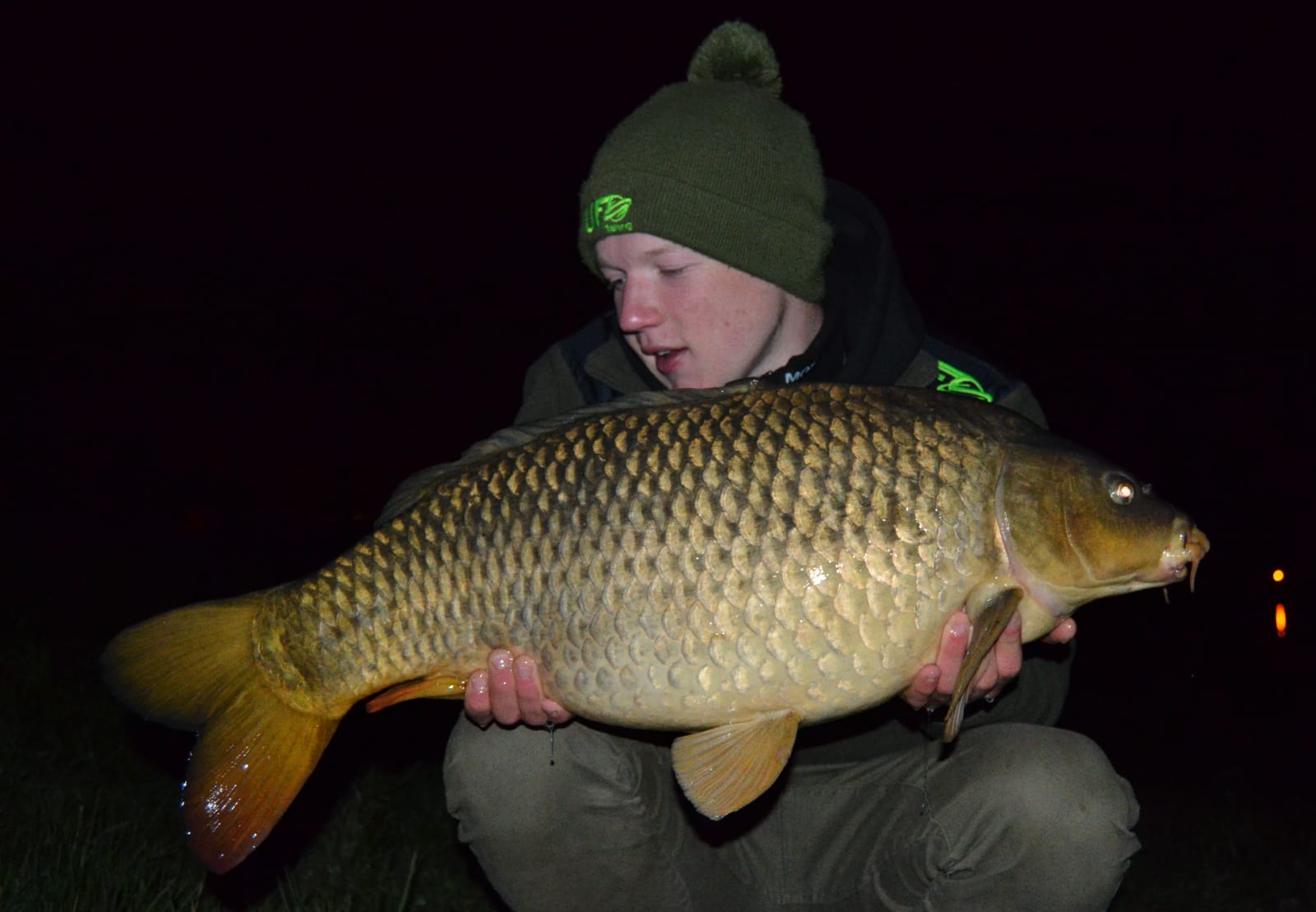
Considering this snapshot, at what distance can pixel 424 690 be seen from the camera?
157cm

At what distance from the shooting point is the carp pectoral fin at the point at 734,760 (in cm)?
146

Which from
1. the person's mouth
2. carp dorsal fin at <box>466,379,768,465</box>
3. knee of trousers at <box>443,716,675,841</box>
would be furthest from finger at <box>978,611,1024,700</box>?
the person's mouth

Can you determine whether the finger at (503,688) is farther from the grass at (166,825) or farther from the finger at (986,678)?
the finger at (986,678)

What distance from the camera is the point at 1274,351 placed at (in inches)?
440

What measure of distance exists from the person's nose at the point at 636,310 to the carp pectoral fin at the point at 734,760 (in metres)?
0.57

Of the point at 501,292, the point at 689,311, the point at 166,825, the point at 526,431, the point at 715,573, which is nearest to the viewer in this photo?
the point at 715,573

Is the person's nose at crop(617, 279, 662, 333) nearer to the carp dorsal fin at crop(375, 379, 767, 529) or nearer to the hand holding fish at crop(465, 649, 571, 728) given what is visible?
the carp dorsal fin at crop(375, 379, 767, 529)

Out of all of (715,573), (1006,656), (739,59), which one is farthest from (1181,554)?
(739,59)

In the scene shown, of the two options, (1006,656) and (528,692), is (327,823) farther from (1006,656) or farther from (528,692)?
(1006,656)

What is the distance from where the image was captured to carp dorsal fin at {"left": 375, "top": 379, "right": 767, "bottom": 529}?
1585 mm

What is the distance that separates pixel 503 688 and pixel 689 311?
605mm

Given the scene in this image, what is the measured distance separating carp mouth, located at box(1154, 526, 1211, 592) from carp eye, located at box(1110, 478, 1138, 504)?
0.22 ft

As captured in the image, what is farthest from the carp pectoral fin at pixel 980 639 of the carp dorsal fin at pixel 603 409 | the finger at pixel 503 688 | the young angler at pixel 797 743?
the finger at pixel 503 688

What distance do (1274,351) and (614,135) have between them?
34.5 ft
